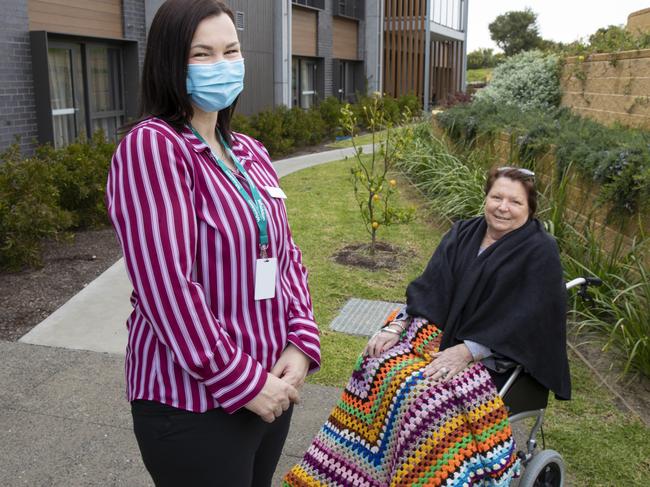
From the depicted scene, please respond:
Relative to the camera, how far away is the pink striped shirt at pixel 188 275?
1656 millimetres

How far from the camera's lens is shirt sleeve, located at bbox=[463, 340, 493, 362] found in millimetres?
2893

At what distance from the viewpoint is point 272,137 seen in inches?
600

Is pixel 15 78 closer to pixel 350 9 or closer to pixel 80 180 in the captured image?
pixel 80 180

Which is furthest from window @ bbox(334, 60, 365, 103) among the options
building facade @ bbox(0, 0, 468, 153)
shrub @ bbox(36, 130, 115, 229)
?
shrub @ bbox(36, 130, 115, 229)

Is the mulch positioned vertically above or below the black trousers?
below

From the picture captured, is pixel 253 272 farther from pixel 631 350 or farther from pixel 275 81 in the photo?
pixel 275 81

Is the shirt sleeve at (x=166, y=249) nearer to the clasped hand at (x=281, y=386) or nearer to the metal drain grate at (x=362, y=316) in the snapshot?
the clasped hand at (x=281, y=386)

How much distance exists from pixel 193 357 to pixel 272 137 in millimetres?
13847

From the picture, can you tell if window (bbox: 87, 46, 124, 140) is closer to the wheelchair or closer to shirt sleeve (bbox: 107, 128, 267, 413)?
the wheelchair

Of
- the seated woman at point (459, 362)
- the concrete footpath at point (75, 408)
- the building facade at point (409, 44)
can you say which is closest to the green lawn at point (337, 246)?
the concrete footpath at point (75, 408)

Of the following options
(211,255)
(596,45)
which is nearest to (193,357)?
(211,255)

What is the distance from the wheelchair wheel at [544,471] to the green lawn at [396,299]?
1.26ft

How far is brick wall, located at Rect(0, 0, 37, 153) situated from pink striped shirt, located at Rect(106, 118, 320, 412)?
349 inches

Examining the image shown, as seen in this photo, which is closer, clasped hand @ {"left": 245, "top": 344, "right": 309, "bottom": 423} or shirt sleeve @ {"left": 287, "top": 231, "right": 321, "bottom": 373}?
clasped hand @ {"left": 245, "top": 344, "right": 309, "bottom": 423}
